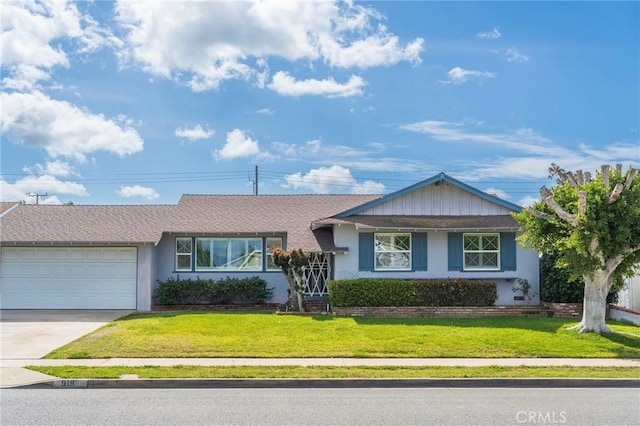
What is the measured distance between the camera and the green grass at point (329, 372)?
35.1ft

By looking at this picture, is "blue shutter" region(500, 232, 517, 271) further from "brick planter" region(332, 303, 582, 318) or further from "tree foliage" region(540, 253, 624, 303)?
"brick planter" region(332, 303, 582, 318)

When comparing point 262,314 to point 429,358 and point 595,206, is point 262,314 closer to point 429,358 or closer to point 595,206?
point 429,358

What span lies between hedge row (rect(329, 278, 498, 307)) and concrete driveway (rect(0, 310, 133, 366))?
7.27m

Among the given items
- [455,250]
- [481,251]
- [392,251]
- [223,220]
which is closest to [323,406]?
[392,251]

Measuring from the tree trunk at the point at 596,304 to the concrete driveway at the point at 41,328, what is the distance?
42.1ft

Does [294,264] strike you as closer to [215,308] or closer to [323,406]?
[215,308]

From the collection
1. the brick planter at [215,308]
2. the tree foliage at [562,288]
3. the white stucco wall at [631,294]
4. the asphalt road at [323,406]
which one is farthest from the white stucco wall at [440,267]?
the asphalt road at [323,406]

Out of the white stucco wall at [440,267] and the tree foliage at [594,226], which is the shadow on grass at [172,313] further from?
the tree foliage at [594,226]

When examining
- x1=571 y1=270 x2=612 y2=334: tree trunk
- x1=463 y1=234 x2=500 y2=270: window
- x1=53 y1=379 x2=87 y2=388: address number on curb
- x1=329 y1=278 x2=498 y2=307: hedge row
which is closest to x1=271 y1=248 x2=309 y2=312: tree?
x1=329 y1=278 x2=498 y2=307: hedge row

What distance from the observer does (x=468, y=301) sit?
1988 centimetres

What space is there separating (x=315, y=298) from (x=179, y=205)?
25.1 feet

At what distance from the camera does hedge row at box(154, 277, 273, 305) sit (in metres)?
Answer: 21.8

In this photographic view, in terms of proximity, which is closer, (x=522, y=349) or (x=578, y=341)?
(x=522, y=349)

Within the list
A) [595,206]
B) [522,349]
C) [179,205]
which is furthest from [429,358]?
[179,205]
